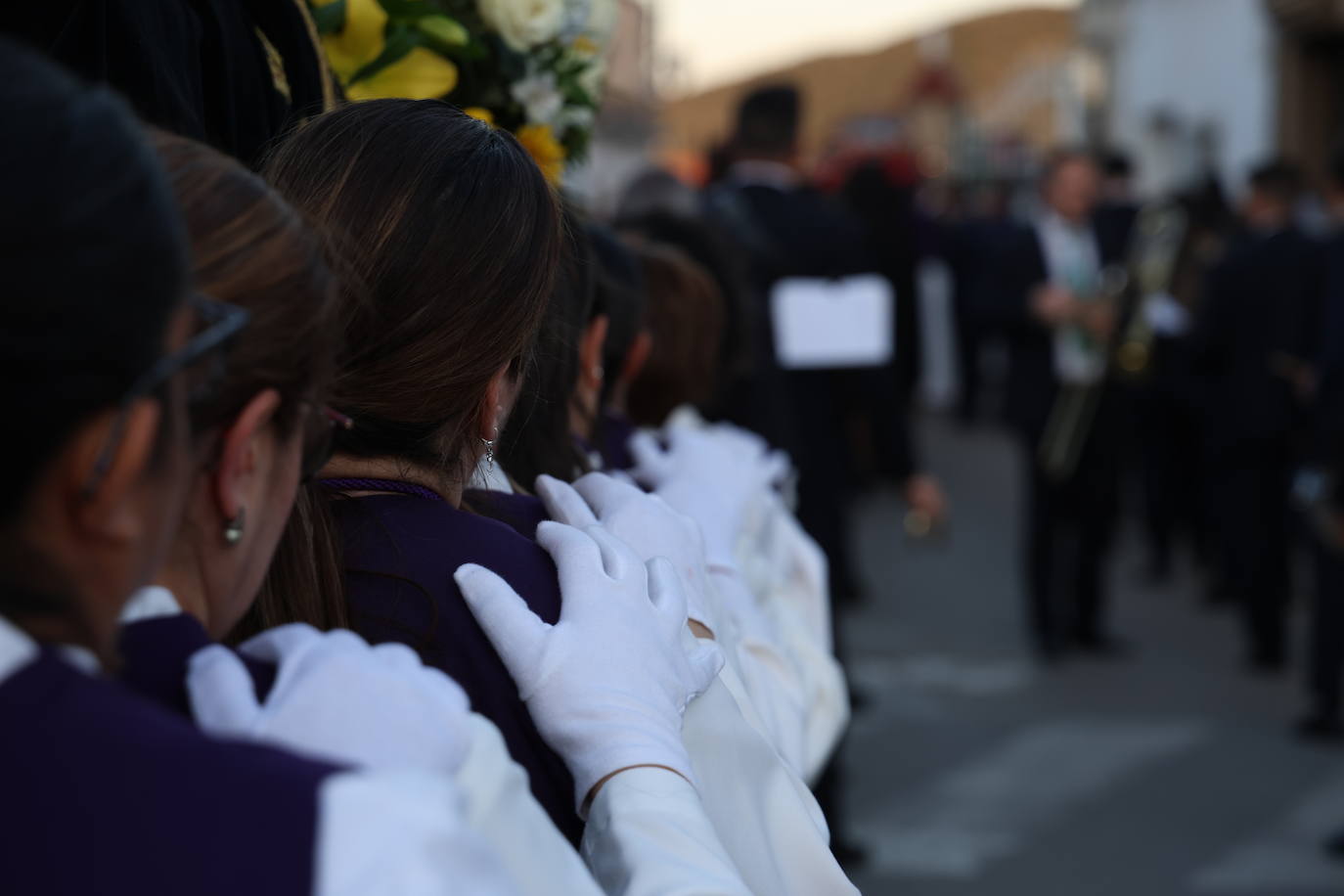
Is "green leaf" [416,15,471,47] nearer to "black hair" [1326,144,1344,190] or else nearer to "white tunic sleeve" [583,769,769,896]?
"white tunic sleeve" [583,769,769,896]

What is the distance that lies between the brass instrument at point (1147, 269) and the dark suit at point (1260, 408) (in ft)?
0.76

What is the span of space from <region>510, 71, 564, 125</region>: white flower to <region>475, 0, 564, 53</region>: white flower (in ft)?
0.16

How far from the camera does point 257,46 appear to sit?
Answer: 1.95 m

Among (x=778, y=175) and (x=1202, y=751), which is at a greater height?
(x=778, y=175)

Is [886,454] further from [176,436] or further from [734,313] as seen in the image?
[176,436]

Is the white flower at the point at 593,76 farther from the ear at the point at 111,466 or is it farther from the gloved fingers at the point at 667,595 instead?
the ear at the point at 111,466

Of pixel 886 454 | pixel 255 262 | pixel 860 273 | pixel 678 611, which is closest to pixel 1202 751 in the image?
pixel 886 454

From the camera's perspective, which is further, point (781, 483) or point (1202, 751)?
point (1202, 751)

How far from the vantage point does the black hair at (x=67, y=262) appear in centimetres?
83

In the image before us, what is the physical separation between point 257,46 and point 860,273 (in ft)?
12.4

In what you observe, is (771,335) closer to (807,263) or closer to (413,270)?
(807,263)

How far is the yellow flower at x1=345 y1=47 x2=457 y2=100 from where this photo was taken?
7.54 feet

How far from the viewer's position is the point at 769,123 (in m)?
5.77

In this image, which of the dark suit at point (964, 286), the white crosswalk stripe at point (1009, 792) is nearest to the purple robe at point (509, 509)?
the white crosswalk stripe at point (1009, 792)
